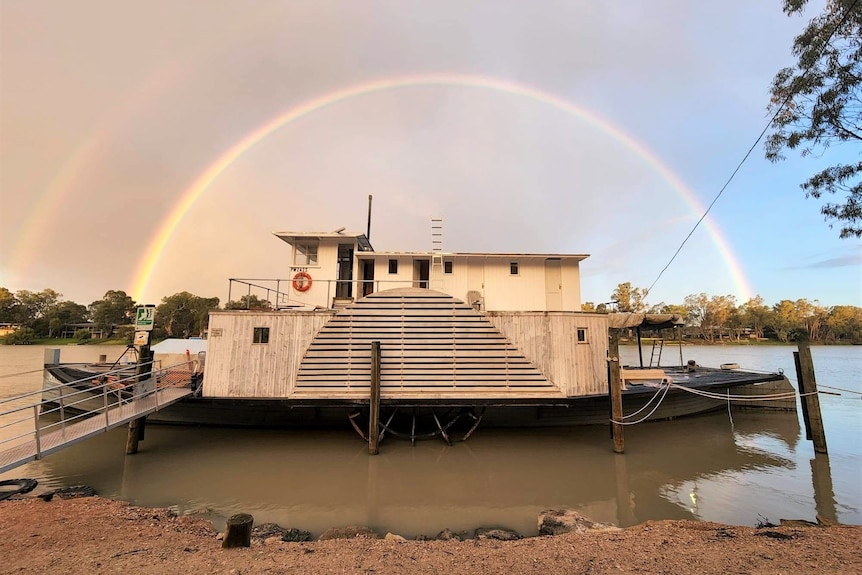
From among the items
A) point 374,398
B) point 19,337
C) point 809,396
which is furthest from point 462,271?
point 19,337

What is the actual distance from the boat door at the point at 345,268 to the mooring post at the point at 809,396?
15.2 m

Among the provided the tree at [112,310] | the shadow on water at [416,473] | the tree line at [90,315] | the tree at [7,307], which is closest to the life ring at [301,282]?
the shadow on water at [416,473]

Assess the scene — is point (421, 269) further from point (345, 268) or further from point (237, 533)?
point (237, 533)

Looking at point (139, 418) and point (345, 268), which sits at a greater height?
point (345, 268)

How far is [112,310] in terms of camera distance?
76750mm

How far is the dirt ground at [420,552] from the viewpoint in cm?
502

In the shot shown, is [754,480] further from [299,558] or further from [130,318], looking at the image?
[130,318]

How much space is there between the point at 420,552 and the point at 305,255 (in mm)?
12563

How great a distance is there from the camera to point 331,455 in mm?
12000

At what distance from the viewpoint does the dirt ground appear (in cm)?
502

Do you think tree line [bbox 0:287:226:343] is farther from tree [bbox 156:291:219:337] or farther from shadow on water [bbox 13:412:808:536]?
shadow on water [bbox 13:412:808:536]

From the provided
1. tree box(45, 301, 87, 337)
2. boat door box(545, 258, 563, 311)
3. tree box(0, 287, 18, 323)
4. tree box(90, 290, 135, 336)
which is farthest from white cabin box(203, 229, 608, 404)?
tree box(0, 287, 18, 323)

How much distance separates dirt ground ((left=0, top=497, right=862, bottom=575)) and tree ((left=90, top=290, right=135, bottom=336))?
88.7 m

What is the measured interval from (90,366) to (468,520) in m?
18.6
